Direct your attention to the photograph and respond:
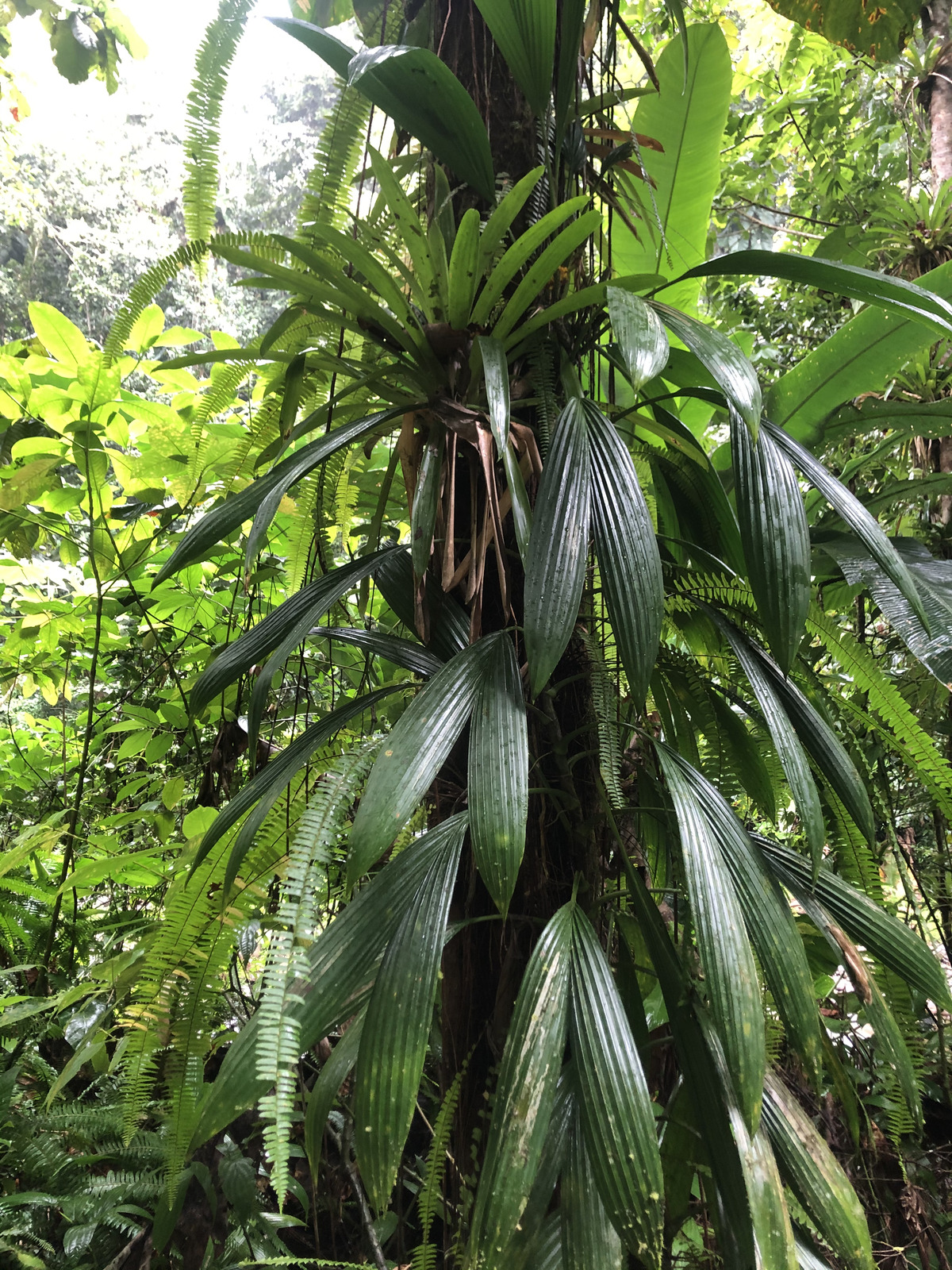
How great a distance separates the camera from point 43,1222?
3.33 ft

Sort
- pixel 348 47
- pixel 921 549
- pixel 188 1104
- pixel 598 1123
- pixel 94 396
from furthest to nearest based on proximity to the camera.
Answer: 1. pixel 94 396
2. pixel 921 549
3. pixel 348 47
4. pixel 188 1104
5. pixel 598 1123

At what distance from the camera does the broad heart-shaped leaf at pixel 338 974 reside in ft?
Answer: 1.60

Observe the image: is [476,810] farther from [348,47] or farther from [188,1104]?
[348,47]

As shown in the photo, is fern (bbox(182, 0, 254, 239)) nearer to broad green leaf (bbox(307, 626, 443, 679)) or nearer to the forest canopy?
the forest canopy

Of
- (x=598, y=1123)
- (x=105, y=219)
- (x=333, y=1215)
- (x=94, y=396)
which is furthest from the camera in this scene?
(x=105, y=219)

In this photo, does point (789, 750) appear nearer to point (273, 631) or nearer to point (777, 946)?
point (777, 946)

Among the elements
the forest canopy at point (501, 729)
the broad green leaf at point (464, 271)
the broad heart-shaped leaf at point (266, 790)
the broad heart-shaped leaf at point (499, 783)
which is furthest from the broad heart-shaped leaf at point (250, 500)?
the broad heart-shaped leaf at point (499, 783)

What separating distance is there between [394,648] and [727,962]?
43 cm

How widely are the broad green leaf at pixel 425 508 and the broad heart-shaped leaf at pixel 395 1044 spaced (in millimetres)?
303

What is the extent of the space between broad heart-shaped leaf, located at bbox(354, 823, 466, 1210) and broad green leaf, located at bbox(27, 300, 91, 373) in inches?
46.8

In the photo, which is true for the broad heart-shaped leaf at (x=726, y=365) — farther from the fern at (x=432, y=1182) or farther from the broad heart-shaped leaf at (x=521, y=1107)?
the fern at (x=432, y=1182)

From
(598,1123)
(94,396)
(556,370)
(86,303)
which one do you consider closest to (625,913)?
(598,1123)

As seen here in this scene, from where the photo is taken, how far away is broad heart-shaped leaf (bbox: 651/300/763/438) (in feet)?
1.91

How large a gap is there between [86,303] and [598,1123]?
44.5ft
